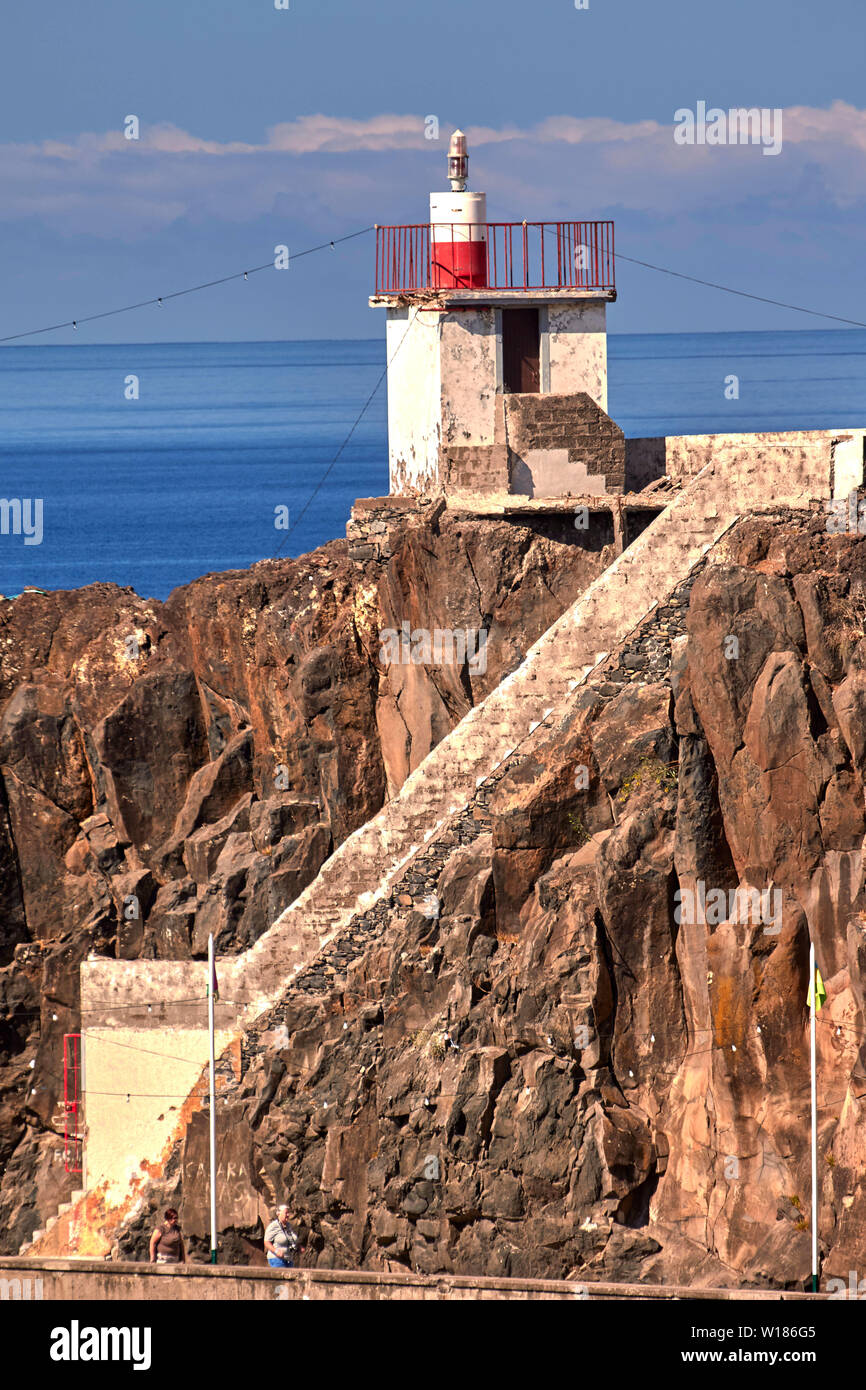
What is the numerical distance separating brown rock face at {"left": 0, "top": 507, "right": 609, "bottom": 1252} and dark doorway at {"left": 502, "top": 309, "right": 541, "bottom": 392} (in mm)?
4073

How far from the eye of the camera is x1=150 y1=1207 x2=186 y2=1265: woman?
33.9 meters

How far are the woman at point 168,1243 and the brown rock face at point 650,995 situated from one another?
248 centimetres

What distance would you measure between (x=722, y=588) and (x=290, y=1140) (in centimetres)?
1195

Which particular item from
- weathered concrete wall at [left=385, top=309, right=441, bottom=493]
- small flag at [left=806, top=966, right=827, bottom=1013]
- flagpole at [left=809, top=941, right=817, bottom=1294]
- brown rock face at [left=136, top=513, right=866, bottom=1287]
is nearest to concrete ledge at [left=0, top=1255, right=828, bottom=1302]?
flagpole at [left=809, top=941, right=817, bottom=1294]

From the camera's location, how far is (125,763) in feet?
151

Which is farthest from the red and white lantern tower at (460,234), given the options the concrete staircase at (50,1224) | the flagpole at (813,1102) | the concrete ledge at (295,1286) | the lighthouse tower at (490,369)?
the concrete ledge at (295,1286)

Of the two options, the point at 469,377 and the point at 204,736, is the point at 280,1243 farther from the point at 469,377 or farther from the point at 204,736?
the point at 469,377

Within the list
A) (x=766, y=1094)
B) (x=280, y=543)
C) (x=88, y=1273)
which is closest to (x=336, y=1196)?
(x=88, y=1273)

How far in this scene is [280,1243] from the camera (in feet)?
107

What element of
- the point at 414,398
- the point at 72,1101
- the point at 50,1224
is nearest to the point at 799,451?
the point at 414,398

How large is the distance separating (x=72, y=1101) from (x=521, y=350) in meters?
17.7

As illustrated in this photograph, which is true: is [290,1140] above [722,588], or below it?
below
